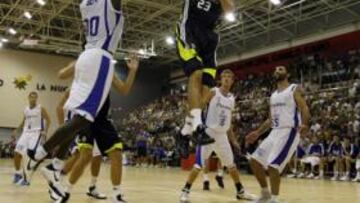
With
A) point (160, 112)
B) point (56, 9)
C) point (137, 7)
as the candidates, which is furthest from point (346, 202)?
point (160, 112)

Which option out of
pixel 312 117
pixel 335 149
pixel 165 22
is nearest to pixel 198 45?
pixel 335 149

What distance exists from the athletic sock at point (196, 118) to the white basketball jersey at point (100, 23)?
36.0 inches

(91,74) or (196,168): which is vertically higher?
(91,74)

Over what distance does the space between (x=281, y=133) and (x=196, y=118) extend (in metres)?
1.96

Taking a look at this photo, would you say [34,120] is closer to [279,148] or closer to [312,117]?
[279,148]

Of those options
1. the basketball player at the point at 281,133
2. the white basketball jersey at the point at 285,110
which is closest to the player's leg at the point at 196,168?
the basketball player at the point at 281,133

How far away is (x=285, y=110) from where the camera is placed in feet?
19.9

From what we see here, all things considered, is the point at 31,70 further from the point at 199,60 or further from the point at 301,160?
the point at 199,60

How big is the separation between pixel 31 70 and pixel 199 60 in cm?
2932

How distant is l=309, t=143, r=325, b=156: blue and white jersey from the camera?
15.5 m

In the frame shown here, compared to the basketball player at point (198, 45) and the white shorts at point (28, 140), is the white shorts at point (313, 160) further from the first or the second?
the basketball player at point (198, 45)

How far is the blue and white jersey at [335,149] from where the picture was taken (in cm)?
1490

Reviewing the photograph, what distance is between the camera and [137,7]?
24.0m

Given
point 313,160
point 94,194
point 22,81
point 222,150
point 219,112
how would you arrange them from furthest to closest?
point 22,81 → point 313,160 → point 219,112 → point 222,150 → point 94,194
